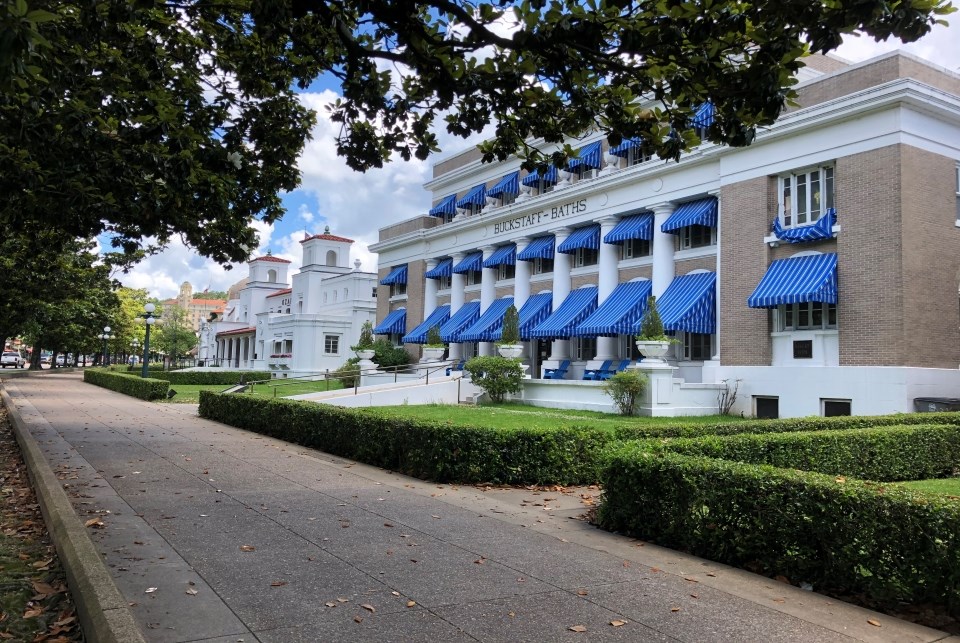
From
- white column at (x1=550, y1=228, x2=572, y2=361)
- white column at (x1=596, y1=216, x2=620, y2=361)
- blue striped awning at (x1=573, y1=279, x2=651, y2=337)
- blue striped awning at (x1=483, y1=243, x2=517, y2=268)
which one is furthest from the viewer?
blue striped awning at (x1=483, y1=243, x2=517, y2=268)

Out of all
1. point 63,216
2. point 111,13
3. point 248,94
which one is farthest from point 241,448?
point 111,13

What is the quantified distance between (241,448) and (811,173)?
17.1m

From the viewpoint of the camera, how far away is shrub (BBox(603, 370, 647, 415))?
1998 centimetres

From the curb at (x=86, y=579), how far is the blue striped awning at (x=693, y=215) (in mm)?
19825

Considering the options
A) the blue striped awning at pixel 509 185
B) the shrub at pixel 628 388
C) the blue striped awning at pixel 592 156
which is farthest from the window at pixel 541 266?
the shrub at pixel 628 388

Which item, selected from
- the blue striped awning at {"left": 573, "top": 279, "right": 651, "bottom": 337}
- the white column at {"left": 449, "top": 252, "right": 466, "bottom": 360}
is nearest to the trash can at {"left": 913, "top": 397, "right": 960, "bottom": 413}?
the blue striped awning at {"left": 573, "top": 279, "right": 651, "bottom": 337}

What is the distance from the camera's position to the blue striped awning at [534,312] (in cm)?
2988

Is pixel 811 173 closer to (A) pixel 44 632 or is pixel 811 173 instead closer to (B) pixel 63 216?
(B) pixel 63 216

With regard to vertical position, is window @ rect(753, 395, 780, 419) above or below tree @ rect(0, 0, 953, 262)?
below

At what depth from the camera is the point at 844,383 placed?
18.5m

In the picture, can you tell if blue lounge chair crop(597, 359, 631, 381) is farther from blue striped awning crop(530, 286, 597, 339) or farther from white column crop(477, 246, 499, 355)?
white column crop(477, 246, 499, 355)

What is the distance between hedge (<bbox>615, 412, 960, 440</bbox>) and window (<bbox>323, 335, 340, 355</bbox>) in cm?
4188

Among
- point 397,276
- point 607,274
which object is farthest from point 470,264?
point 607,274

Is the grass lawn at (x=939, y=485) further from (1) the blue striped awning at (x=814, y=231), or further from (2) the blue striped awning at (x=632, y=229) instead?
(2) the blue striped awning at (x=632, y=229)
